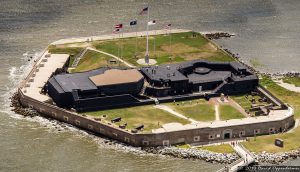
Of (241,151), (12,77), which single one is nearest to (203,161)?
(241,151)

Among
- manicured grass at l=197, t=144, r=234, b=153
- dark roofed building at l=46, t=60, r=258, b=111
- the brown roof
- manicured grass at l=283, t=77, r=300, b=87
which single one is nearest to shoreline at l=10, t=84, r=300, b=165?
manicured grass at l=197, t=144, r=234, b=153

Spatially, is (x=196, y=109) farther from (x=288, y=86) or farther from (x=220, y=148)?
(x=288, y=86)

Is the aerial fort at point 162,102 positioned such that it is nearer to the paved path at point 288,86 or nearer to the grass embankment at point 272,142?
the grass embankment at point 272,142

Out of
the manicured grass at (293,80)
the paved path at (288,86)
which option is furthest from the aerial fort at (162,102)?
the manicured grass at (293,80)

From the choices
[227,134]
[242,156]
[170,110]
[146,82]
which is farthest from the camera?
[146,82]

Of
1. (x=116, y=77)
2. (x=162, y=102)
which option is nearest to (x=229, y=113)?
(x=162, y=102)

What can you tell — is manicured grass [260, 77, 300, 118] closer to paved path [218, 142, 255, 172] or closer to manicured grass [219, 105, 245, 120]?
manicured grass [219, 105, 245, 120]
